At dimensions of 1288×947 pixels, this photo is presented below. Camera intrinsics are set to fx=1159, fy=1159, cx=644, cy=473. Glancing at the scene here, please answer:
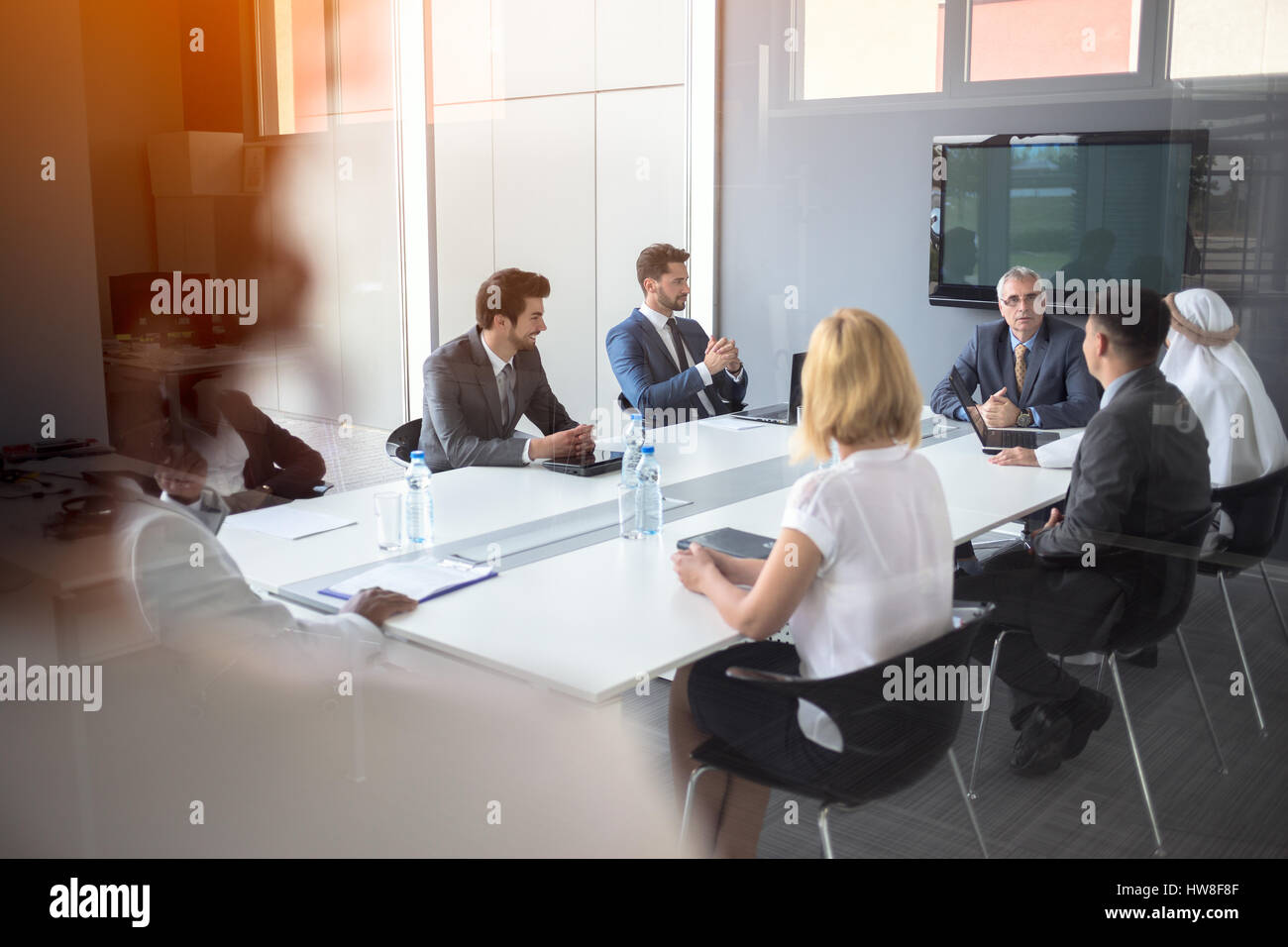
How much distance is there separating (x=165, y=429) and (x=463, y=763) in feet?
4.47

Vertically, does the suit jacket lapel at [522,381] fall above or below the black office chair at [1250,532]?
above

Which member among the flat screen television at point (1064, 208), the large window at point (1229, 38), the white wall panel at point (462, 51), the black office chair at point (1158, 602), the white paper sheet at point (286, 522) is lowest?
the black office chair at point (1158, 602)

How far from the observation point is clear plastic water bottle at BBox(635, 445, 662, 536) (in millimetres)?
2943

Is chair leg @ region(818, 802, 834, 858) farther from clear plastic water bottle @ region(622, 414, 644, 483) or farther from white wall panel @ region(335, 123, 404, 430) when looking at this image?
white wall panel @ region(335, 123, 404, 430)

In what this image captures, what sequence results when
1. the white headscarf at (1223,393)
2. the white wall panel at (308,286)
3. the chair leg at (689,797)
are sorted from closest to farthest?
the chair leg at (689,797)
the white headscarf at (1223,393)
the white wall panel at (308,286)

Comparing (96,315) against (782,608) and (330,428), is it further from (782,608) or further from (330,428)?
(782,608)

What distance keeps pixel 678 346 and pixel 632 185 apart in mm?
1330

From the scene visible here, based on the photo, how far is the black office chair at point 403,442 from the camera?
396cm

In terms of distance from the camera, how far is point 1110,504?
296 centimetres

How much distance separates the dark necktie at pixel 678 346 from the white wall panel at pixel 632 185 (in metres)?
0.88

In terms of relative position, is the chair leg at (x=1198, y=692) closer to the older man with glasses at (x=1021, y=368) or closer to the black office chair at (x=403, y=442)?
the older man with glasses at (x=1021, y=368)

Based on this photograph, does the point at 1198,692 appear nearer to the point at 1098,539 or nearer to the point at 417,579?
the point at 1098,539

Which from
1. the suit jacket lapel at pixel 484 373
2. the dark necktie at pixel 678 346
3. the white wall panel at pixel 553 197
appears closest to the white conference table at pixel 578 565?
the suit jacket lapel at pixel 484 373

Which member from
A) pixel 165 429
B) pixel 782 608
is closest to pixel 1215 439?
pixel 782 608
